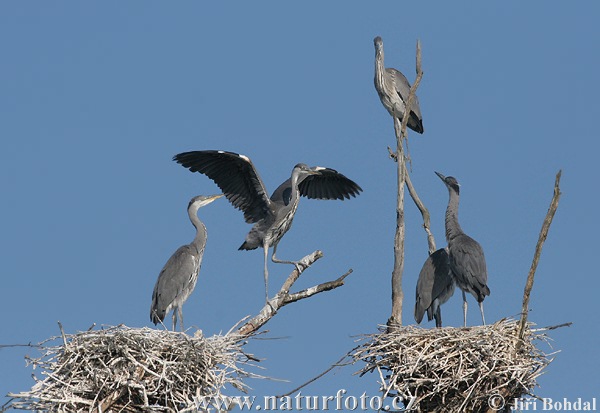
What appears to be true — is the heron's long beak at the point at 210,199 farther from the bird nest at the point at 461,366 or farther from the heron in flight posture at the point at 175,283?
the bird nest at the point at 461,366

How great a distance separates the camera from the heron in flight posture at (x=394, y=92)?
15.8m

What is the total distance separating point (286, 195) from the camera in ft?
48.4

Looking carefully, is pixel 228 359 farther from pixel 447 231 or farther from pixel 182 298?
pixel 447 231

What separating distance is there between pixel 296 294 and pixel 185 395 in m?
2.50

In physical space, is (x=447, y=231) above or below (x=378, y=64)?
below

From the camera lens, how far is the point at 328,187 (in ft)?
51.8

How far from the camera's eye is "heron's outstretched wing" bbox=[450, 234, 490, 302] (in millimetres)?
12398

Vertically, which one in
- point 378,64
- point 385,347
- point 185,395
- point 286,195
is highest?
point 378,64

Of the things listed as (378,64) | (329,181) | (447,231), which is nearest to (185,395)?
(447,231)

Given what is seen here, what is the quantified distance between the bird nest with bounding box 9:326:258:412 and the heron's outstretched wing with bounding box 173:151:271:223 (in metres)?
4.14

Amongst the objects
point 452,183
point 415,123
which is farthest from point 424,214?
point 415,123

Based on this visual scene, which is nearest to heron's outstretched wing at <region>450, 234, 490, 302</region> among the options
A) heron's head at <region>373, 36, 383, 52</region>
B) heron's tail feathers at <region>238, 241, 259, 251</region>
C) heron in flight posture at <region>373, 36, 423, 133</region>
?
heron's tail feathers at <region>238, 241, 259, 251</region>

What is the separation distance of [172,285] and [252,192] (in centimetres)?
219

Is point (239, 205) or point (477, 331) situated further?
point (239, 205)
